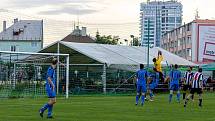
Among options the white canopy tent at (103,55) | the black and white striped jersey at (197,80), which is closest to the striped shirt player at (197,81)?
the black and white striped jersey at (197,80)

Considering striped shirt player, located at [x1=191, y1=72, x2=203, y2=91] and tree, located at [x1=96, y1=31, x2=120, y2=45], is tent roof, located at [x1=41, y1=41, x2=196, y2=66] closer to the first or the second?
striped shirt player, located at [x1=191, y1=72, x2=203, y2=91]

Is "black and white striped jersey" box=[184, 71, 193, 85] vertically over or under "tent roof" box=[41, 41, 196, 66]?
under

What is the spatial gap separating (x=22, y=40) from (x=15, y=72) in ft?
344

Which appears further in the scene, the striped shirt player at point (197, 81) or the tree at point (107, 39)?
the tree at point (107, 39)

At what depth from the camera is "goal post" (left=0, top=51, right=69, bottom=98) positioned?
1777 inches

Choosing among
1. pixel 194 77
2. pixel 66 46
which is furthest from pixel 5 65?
pixel 194 77

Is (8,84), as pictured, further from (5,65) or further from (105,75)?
(105,75)

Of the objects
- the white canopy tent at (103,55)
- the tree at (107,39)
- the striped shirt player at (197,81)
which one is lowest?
the striped shirt player at (197,81)

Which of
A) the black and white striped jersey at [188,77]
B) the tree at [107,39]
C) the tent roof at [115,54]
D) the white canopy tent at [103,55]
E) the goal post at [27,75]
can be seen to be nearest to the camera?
the black and white striped jersey at [188,77]

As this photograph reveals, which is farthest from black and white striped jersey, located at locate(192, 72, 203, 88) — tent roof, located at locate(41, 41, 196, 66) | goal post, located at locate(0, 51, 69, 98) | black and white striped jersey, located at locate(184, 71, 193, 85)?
tent roof, located at locate(41, 41, 196, 66)

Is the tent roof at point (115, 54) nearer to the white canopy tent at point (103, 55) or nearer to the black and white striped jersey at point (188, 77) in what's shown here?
the white canopy tent at point (103, 55)

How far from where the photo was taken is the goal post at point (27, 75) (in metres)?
45.1

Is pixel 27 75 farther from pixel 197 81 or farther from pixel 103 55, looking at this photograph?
pixel 197 81

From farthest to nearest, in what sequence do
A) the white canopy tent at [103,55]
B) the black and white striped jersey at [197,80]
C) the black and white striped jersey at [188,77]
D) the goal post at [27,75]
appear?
the white canopy tent at [103,55]
the goal post at [27,75]
the black and white striped jersey at [188,77]
the black and white striped jersey at [197,80]
